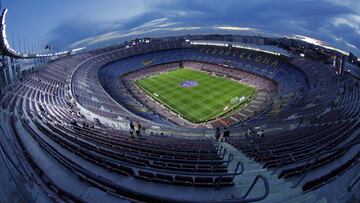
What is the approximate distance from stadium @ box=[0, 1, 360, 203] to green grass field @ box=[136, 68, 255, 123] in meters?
0.20

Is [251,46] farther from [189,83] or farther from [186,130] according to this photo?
[186,130]

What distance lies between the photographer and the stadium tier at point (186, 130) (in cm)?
1095

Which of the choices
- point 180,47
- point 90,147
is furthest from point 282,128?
point 180,47

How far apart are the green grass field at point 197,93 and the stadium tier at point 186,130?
20 centimetres

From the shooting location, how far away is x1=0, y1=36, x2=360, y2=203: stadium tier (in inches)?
431

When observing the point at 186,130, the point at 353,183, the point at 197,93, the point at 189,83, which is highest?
the point at 353,183

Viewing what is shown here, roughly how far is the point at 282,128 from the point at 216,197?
53.5 feet

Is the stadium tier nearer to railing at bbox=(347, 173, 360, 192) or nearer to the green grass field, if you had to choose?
railing at bbox=(347, 173, 360, 192)

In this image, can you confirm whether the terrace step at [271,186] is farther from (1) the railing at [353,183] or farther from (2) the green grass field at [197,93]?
(2) the green grass field at [197,93]

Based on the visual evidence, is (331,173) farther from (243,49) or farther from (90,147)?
(243,49)

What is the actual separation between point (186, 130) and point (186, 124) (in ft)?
26.7

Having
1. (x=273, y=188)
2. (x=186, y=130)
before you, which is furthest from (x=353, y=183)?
(x=186, y=130)

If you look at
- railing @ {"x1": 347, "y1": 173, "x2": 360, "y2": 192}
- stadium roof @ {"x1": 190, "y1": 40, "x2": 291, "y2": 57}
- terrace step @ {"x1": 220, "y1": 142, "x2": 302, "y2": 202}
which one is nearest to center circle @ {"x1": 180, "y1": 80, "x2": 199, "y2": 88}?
stadium roof @ {"x1": 190, "y1": 40, "x2": 291, "y2": 57}

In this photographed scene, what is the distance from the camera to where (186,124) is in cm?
3809
